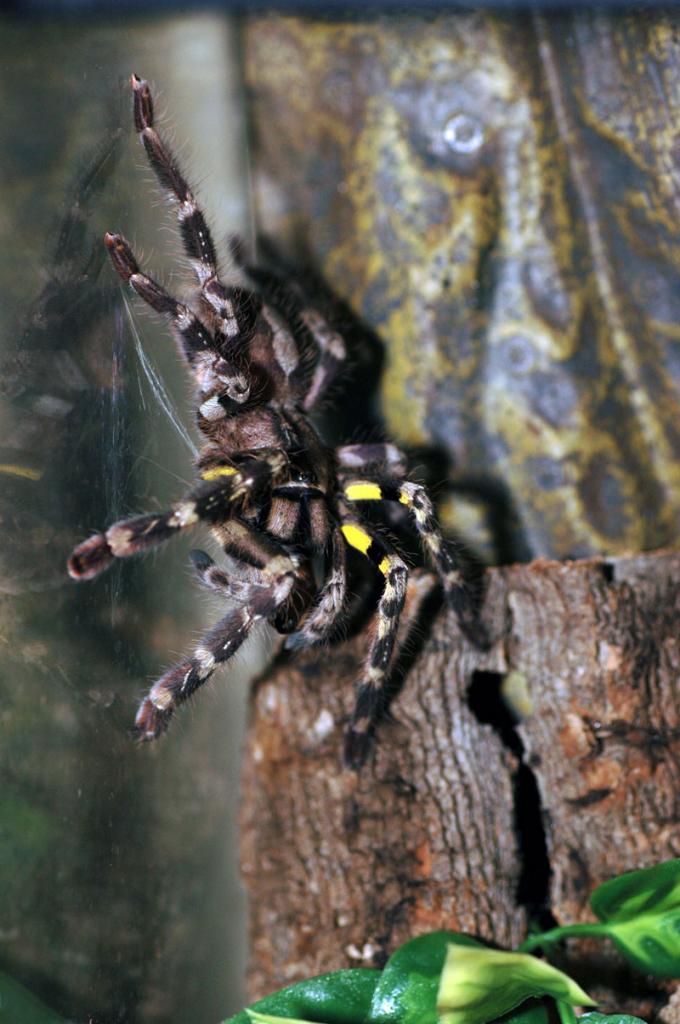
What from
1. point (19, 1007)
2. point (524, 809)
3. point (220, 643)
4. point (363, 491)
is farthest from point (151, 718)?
point (524, 809)

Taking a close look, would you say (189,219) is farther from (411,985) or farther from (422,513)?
(411,985)

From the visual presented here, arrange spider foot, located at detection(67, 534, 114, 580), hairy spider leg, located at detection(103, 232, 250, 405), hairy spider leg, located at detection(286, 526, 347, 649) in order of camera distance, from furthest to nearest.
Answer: hairy spider leg, located at detection(286, 526, 347, 649), hairy spider leg, located at detection(103, 232, 250, 405), spider foot, located at detection(67, 534, 114, 580)

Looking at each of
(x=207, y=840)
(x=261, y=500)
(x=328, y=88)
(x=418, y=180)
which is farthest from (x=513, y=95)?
(x=207, y=840)

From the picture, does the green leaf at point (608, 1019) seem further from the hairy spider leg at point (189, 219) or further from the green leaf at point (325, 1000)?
the hairy spider leg at point (189, 219)

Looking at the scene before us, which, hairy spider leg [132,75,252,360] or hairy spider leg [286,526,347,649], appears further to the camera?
hairy spider leg [286,526,347,649]

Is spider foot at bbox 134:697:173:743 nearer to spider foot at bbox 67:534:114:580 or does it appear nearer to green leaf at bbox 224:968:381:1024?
spider foot at bbox 67:534:114:580

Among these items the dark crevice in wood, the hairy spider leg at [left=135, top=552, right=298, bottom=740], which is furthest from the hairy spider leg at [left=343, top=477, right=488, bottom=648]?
the hairy spider leg at [left=135, top=552, right=298, bottom=740]

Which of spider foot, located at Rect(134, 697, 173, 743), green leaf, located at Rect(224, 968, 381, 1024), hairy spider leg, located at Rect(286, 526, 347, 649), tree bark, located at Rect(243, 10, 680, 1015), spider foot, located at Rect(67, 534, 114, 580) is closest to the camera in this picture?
spider foot, located at Rect(67, 534, 114, 580)
